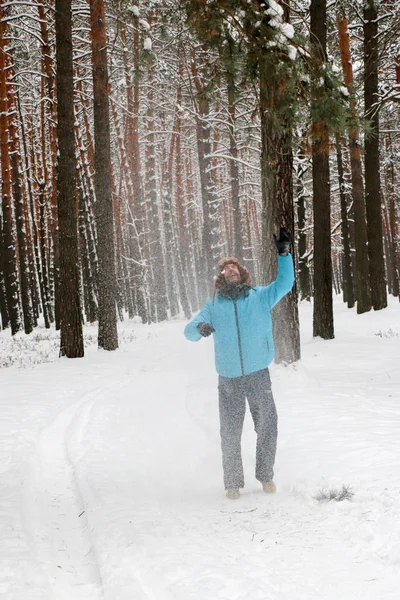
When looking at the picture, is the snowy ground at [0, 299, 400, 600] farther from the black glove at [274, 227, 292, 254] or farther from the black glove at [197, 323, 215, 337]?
the black glove at [274, 227, 292, 254]

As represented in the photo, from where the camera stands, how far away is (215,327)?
4516 millimetres

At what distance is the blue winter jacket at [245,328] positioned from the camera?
436 centimetres

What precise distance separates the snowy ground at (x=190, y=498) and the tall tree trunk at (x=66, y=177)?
329 centimetres

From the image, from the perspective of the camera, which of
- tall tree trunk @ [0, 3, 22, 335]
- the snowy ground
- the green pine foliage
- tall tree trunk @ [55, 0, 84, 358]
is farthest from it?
tall tree trunk @ [0, 3, 22, 335]

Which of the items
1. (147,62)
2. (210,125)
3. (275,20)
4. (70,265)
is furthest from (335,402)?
(210,125)

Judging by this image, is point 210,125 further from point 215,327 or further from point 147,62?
point 215,327

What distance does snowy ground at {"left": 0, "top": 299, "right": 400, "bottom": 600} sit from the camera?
294 centimetres

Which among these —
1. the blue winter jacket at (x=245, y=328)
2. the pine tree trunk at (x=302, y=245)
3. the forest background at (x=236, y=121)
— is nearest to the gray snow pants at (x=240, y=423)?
the blue winter jacket at (x=245, y=328)

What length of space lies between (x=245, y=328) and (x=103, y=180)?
9925mm

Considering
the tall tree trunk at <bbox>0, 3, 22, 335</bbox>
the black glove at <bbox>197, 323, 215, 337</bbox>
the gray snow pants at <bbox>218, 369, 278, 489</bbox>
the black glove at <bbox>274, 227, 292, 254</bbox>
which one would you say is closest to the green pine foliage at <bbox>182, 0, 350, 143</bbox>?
the black glove at <bbox>274, 227, 292, 254</bbox>

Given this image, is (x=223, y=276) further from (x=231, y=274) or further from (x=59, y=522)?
→ (x=59, y=522)

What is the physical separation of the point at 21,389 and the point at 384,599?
7.41 metres

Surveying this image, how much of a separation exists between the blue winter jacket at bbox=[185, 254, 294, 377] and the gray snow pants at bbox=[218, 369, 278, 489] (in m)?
0.11

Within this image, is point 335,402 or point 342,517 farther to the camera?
point 335,402
